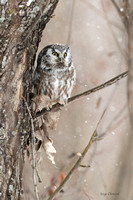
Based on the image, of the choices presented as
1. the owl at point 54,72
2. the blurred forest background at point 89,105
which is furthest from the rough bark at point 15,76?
the blurred forest background at point 89,105

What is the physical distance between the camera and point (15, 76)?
2.31 meters

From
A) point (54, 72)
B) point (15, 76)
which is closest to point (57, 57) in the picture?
point (54, 72)

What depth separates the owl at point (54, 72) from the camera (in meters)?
3.42

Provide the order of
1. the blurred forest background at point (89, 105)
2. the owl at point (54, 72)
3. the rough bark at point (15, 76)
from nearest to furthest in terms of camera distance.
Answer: the rough bark at point (15, 76), the owl at point (54, 72), the blurred forest background at point (89, 105)

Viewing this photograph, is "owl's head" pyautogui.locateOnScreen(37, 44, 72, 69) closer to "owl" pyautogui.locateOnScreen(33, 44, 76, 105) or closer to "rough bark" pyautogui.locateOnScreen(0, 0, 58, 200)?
"owl" pyautogui.locateOnScreen(33, 44, 76, 105)

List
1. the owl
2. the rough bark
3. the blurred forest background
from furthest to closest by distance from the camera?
1. the blurred forest background
2. the owl
3. the rough bark

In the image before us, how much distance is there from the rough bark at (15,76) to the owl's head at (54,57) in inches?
36.8

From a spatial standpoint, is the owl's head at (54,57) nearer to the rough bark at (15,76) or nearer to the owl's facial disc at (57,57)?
the owl's facial disc at (57,57)

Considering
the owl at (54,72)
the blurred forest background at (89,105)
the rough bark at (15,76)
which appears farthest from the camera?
the blurred forest background at (89,105)

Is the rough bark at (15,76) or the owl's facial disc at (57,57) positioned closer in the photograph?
the rough bark at (15,76)

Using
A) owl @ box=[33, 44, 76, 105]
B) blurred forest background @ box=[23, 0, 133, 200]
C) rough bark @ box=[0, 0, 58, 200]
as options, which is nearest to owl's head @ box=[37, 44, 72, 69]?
owl @ box=[33, 44, 76, 105]

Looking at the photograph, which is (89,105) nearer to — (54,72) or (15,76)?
(54,72)

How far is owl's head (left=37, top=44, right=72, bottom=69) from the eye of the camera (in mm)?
3422

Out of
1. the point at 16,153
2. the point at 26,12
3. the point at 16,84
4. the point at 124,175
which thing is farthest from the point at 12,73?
the point at 124,175
